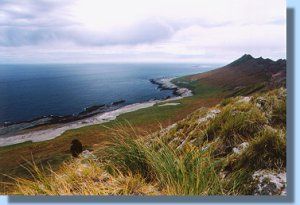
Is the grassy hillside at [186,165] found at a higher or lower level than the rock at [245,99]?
lower

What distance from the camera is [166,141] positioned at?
4152 mm

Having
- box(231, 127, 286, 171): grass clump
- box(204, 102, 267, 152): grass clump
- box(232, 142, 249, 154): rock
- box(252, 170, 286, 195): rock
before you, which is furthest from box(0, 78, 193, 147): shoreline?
box(252, 170, 286, 195): rock

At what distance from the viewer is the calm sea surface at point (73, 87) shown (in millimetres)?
4562

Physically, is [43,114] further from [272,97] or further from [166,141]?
[272,97]

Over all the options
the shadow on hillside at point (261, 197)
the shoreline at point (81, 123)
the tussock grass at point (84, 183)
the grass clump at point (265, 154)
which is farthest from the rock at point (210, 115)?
the tussock grass at point (84, 183)

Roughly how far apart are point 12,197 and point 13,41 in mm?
1648

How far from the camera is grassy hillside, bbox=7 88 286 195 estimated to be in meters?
3.65

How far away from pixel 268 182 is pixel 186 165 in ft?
2.43

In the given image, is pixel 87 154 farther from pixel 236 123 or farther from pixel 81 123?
pixel 236 123

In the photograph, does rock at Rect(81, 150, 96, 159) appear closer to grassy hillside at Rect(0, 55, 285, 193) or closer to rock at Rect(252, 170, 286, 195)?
grassy hillside at Rect(0, 55, 285, 193)

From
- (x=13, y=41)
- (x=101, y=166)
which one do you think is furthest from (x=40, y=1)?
(x=101, y=166)

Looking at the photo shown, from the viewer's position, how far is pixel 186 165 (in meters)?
3.70

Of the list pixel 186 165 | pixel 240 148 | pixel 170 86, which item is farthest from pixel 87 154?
pixel 240 148

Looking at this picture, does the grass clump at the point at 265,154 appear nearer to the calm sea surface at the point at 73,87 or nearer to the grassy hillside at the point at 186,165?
the grassy hillside at the point at 186,165
